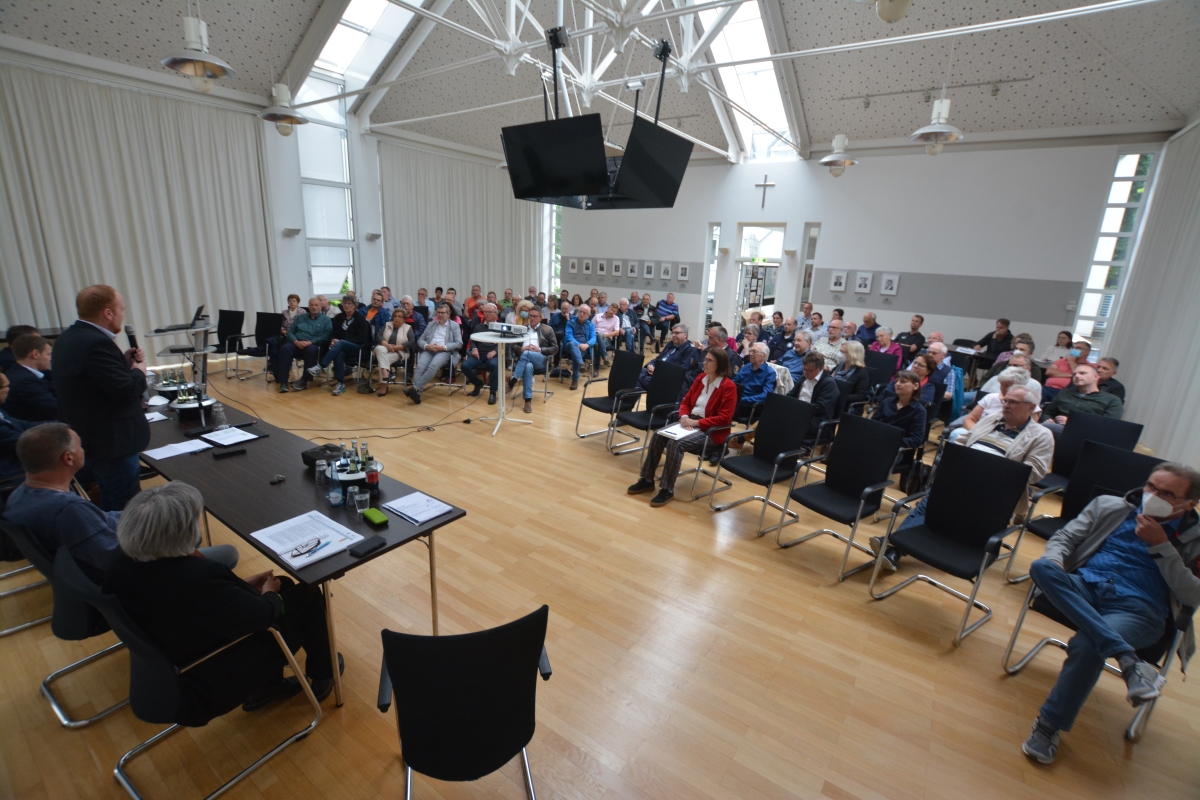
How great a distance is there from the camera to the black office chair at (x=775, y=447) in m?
4.03

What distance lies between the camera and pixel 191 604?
180 cm

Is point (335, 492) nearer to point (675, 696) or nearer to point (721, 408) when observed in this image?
point (675, 696)

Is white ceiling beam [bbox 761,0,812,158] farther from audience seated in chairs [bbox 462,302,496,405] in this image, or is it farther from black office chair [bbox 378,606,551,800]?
black office chair [bbox 378,606,551,800]

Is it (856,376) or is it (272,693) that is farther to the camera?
(856,376)

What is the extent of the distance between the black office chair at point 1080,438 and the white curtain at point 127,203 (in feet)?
37.6

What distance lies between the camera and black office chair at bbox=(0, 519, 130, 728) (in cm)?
195

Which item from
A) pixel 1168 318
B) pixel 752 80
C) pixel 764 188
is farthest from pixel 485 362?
pixel 1168 318

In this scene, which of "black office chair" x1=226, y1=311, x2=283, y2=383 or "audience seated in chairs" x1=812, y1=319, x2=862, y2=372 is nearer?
"audience seated in chairs" x1=812, y1=319, x2=862, y2=372

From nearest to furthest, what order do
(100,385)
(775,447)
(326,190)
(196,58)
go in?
(100,385)
(196,58)
(775,447)
(326,190)

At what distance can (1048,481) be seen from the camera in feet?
13.8

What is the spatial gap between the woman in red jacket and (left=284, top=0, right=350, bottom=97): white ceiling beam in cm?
783

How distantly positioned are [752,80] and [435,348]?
8.34 meters

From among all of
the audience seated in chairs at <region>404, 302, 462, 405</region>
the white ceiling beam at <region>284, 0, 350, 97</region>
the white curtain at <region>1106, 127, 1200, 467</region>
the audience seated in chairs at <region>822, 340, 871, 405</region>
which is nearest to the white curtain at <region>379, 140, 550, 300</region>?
the white ceiling beam at <region>284, 0, 350, 97</region>

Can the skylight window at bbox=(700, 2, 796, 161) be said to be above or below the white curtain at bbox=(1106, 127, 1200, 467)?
above
